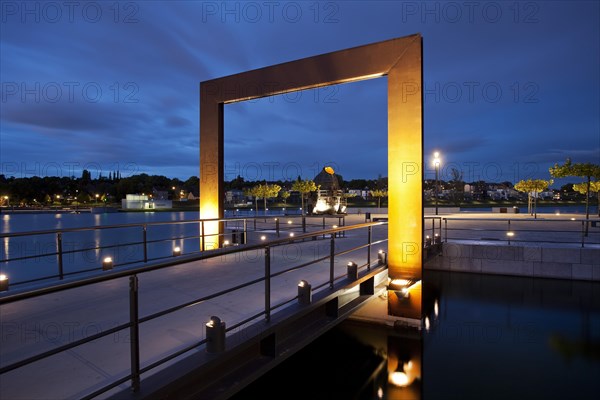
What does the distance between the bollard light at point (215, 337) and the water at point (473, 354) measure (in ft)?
10.5

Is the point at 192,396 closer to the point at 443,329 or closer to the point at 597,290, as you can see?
the point at 443,329

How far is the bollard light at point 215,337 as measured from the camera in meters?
2.54

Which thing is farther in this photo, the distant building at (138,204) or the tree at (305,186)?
the distant building at (138,204)

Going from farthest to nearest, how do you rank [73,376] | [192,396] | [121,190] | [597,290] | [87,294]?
[121,190], [597,290], [87,294], [192,396], [73,376]

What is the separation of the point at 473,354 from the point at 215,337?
18.1 ft

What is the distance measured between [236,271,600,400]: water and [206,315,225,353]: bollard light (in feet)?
10.5

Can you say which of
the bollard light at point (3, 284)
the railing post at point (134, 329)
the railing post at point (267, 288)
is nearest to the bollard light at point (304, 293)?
the railing post at point (267, 288)

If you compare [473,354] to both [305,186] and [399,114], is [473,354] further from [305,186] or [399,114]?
[305,186]

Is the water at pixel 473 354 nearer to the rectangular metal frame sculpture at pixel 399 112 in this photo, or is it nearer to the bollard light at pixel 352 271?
the rectangular metal frame sculpture at pixel 399 112

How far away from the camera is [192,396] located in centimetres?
248

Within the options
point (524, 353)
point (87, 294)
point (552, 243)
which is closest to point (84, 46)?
point (87, 294)

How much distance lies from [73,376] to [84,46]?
12754 millimetres

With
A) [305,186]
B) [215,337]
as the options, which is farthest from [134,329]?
[305,186]

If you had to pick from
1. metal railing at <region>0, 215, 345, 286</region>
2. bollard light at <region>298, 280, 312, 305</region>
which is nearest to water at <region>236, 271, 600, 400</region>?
bollard light at <region>298, 280, 312, 305</region>
